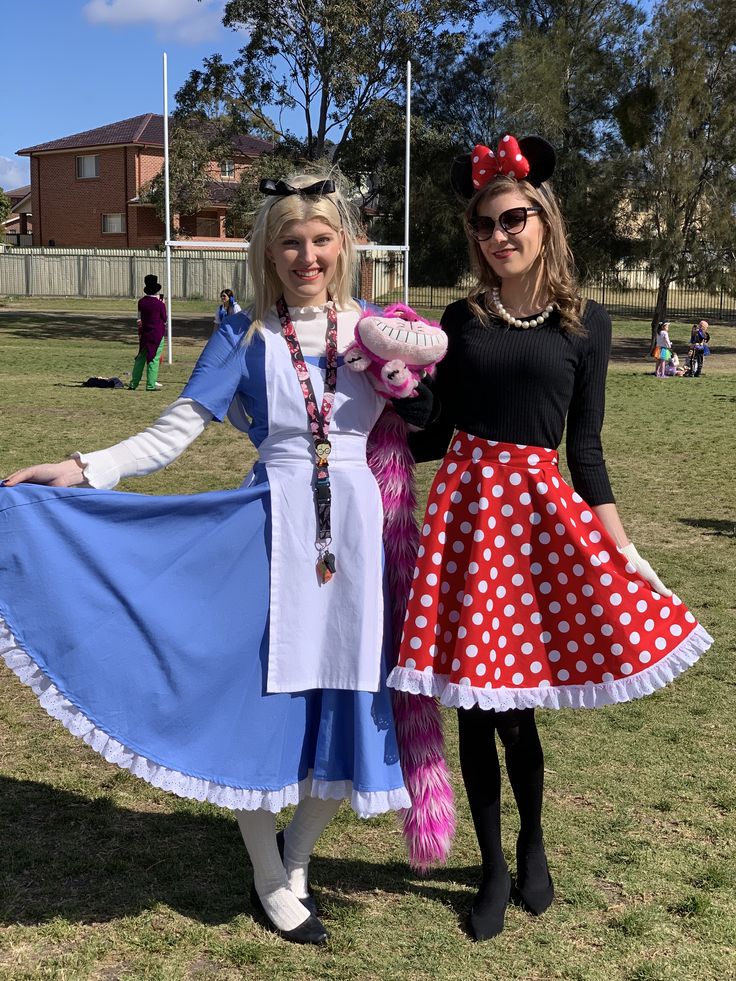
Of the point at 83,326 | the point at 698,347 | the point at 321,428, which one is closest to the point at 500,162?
the point at 321,428

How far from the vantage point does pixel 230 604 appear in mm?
2854

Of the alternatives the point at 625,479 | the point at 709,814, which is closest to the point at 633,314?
the point at 625,479

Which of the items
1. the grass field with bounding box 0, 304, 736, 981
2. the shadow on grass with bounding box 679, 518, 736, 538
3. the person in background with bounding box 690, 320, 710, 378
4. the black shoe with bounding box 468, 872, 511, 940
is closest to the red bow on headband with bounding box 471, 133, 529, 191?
the black shoe with bounding box 468, 872, 511, 940

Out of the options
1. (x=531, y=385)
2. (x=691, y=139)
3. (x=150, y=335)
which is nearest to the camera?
(x=531, y=385)

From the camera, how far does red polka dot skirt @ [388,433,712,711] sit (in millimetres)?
2824

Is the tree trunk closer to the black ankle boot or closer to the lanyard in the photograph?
the black ankle boot

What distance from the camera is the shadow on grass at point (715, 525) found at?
8055 mm

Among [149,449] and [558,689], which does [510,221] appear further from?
[558,689]

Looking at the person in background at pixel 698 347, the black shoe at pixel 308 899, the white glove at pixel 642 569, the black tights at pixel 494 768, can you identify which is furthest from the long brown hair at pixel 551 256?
the person in background at pixel 698 347

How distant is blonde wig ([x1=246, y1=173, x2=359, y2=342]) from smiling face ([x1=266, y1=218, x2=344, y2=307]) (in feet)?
0.05

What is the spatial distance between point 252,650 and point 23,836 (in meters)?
1.31

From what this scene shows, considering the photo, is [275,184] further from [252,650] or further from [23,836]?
[23,836]

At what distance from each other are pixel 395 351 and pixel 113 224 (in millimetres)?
52236

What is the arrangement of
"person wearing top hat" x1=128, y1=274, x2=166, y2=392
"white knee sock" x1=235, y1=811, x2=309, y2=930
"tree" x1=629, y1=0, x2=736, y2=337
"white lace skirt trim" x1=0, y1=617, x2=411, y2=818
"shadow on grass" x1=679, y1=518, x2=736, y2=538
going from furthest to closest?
"tree" x1=629, y1=0, x2=736, y2=337, "person wearing top hat" x1=128, y1=274, x2=166, y2=392, "shadow on grass" x1=679, y1=518, x2=736, y2=538, "white knee sock" x1=235, y1=811, x2=309, y2=930, "white lace skirt trim" x1=0, y1=617, x2=411, y2=818
